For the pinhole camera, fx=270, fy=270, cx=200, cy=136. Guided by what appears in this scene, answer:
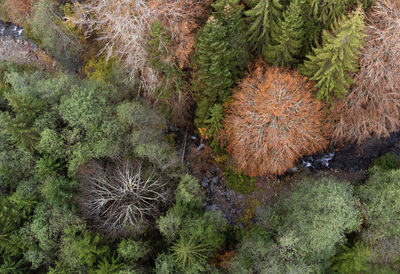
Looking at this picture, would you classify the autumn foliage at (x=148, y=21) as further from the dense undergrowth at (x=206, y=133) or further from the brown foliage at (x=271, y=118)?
the brown foliage at (x=271, y=118)

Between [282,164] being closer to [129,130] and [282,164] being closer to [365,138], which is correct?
[365,138]

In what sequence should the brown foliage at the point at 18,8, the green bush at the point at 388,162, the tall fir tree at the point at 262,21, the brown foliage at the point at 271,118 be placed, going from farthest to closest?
1. the brown foliage at the point at 18,8
2. the green bush at the point at 388,162
3. the brown foliage at the point at 271,118
4. the tall fir tree at the point at 262,21

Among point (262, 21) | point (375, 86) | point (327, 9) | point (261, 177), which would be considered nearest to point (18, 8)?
point (262, 21)

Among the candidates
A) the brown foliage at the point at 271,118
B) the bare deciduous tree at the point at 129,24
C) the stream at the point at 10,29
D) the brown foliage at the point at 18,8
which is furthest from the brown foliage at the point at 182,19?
the stream at the point at 10,29

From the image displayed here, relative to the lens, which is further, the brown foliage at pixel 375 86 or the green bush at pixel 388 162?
the green bush at pixel 388 162

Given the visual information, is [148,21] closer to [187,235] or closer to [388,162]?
[187,235]

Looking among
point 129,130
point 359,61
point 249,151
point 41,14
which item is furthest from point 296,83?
point 41,14
